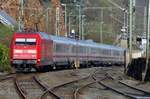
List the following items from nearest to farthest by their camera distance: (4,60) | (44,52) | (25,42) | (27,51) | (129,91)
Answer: (129,91), (27,51), (25,42), (44,52), (4,60)

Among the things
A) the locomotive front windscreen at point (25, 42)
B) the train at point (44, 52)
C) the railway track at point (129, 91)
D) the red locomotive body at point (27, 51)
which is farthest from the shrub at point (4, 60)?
the railway track at point (129, 91)

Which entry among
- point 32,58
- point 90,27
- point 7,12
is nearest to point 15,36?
point 32,58

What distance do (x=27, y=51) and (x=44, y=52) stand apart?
1.97 metres

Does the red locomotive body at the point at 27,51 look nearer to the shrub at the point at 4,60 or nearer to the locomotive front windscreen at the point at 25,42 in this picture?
the locomotive front windscreen at the point at 25,42

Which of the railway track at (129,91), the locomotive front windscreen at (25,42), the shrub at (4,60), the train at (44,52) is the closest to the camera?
the railway track at (129,91)

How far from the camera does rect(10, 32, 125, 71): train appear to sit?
39875 mm

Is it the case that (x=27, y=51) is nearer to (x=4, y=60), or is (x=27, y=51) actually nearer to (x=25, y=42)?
(x=25, y=42)

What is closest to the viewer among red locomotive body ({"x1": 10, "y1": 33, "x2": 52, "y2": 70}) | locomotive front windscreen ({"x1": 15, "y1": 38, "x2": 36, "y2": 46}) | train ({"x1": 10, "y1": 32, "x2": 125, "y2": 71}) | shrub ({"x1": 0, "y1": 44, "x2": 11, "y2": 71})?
red locomotive body ({"x1": 10, "y1": 33, "x2": 52, "y2": 70})

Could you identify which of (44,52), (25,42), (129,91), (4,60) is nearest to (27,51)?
(25,42)

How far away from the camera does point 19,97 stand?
20531 mm

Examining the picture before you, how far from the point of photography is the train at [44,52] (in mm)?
39875

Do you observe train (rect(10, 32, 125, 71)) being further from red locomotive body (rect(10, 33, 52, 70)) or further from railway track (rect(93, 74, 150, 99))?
railway track (rect(93, 74, 150, 99))

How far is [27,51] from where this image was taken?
131 feet

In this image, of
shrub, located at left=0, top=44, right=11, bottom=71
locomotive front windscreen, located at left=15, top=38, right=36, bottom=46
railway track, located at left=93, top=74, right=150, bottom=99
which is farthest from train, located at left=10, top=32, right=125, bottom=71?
railway track, located at left=93, top=74, right=150, bottom=99
